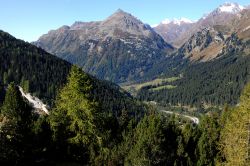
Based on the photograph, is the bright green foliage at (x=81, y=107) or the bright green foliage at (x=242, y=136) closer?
the bright green foliage at (x=242, y=136)

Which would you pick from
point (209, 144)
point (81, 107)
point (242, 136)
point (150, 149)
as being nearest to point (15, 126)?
point (81, 107)

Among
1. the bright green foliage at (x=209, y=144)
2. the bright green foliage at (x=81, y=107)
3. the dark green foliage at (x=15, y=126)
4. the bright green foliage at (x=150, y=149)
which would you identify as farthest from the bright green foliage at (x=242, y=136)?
the dark green foliage at (x=15, y=126)

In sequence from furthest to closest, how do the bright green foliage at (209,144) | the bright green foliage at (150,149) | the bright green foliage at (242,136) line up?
the bright green foliage at (209,144) → the bright green foliage at (150,149) → the bright green foliage at (242,136)

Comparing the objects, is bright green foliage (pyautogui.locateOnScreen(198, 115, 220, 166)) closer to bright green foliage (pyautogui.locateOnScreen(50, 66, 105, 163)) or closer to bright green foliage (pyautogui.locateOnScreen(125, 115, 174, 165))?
bright green foliage (pyautogui.locateOnScreen(125, 115, 174, 165))

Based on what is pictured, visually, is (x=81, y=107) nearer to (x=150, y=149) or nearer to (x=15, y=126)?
(x=15, y=126)

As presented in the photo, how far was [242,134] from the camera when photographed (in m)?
54.6

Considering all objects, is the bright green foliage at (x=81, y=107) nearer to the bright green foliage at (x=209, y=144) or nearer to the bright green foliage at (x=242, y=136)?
the bright green foliage at (x=209, y=144)

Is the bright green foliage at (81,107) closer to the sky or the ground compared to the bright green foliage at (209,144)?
closer to the sky

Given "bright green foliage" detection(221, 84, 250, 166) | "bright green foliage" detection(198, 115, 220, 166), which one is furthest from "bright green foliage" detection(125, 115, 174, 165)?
"bright green foliage" detection(221, 84, 250, 166)

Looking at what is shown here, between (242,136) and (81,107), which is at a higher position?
(81,107)

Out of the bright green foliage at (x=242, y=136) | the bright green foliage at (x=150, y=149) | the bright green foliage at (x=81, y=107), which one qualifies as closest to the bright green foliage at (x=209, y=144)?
the bright green foliage at (x=150, y=149)

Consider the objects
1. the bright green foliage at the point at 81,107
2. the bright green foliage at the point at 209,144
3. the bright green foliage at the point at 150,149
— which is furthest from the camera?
the bright green foliage at the point at 209,144

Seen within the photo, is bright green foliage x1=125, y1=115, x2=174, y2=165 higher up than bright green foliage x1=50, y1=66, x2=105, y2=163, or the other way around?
bright green foliage x1=50, y1=66, x2=105, y2=163

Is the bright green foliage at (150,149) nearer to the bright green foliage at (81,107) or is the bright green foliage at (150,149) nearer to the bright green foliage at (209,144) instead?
the bright green foliage at (81,107)
